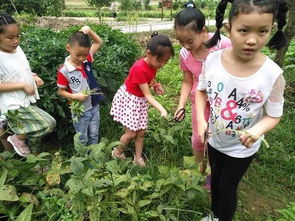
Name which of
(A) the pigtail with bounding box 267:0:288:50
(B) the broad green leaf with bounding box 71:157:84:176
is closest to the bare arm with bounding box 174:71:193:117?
(A) the pigtail with bounding box 267:0:288:50

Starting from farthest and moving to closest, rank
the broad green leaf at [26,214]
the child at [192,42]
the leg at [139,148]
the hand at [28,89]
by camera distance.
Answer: the leg at [139,148] → the hand at [28,89] → the child at [192,42] → the broad green leaf at [26,214]

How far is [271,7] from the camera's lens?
155 cm

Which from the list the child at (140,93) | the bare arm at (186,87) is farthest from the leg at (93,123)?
the bare arm at (186,87)

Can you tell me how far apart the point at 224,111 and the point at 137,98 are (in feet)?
3.73

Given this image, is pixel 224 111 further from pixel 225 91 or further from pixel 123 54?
pixel 123 54

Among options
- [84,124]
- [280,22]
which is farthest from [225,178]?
[84,124]

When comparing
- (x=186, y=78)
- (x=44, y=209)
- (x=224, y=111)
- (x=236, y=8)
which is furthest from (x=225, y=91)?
(x=44, y=209)

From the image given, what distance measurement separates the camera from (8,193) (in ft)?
6.81

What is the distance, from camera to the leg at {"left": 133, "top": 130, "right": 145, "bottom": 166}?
3.05 meters

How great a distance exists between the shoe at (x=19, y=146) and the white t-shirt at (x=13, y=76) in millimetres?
289

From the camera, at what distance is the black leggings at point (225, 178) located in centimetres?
196

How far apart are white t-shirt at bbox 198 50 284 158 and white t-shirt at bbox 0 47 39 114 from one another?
1.45 m

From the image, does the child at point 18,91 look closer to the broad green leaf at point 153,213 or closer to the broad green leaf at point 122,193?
the broad green leaf at point 122,193

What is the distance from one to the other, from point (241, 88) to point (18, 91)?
1.73 m
